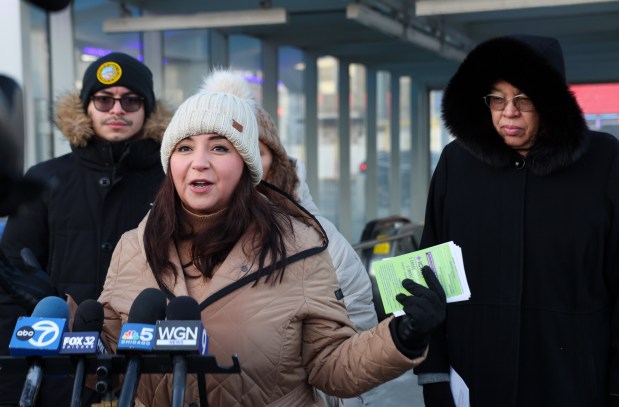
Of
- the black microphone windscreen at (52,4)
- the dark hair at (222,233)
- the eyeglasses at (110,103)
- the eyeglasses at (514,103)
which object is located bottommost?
the dark hair at (222,233)

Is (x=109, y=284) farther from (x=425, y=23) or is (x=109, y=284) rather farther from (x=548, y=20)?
(x=548, y=20)

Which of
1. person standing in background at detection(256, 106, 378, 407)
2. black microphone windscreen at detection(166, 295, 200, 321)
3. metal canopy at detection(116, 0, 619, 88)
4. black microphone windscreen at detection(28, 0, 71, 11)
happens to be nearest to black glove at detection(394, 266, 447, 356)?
black microphone windscreen at detection(166, 295, 200, 321)

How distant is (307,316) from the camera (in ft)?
7.36

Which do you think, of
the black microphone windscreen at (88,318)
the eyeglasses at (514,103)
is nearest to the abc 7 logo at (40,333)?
the black microphone windscreen at (88,318)

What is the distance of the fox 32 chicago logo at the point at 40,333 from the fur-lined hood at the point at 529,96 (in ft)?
5.29

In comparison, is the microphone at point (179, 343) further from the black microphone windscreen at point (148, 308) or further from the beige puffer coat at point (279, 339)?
the beige puffer coat at point (279, 339)

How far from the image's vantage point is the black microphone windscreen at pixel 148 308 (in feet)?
5.95

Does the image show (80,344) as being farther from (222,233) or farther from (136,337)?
(222,233)

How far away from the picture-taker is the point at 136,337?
1.72 m

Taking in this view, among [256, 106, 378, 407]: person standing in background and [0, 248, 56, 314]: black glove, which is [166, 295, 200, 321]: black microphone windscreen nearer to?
[0, 248, 56, 314]: black glove

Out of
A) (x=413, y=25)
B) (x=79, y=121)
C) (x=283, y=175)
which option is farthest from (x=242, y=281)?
(x=413, y=25)

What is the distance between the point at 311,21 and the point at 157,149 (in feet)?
26.4

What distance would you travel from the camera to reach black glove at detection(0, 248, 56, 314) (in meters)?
2.05

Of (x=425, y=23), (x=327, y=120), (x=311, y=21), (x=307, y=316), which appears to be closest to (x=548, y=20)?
(x=425, y=23)
